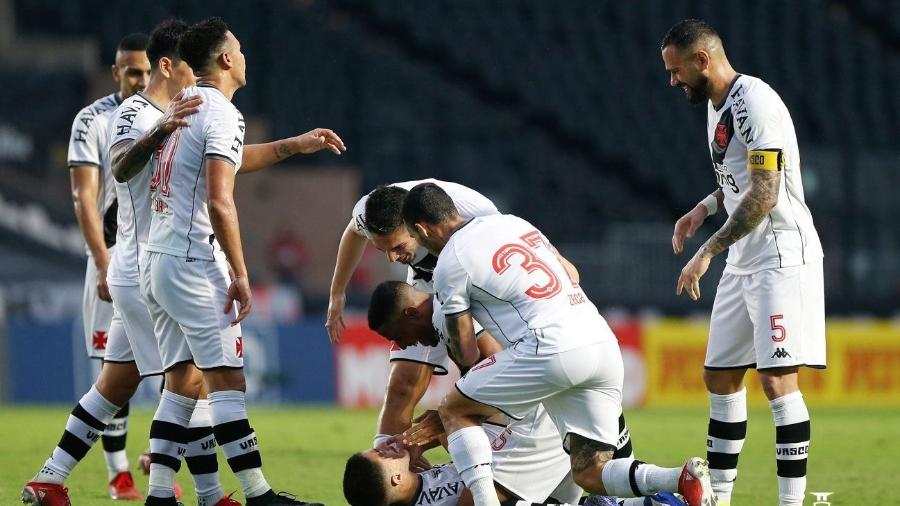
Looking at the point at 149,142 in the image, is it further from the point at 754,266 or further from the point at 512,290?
the point at 754,266

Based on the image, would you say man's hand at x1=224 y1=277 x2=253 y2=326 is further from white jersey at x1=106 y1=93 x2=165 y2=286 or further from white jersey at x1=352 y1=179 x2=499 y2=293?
white jersey at x1=352 y1=179 x2=499 y2=293

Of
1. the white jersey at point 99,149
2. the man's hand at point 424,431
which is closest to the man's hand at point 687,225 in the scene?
the man's hand at point 424,431

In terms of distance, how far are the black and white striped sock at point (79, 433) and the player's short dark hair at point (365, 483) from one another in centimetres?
150

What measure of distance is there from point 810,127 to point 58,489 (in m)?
19.4

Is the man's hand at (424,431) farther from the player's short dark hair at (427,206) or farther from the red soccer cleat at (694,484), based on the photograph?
the red soccer cleat at (694,484)

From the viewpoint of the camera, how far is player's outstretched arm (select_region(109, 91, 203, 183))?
6195 millimetres

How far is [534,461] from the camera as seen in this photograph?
6254 mm

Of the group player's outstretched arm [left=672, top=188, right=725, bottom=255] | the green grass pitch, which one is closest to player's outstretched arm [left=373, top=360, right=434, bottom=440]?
the green grass pitch

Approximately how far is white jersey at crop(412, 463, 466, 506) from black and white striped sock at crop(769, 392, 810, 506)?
1555 mm

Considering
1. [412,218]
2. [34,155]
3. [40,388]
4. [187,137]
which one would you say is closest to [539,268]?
[412,218]

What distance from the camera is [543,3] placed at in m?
25.0

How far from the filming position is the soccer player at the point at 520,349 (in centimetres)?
570

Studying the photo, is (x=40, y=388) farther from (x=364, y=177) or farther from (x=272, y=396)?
(x=364, y=177)

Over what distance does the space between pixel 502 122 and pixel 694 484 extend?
19115mm
